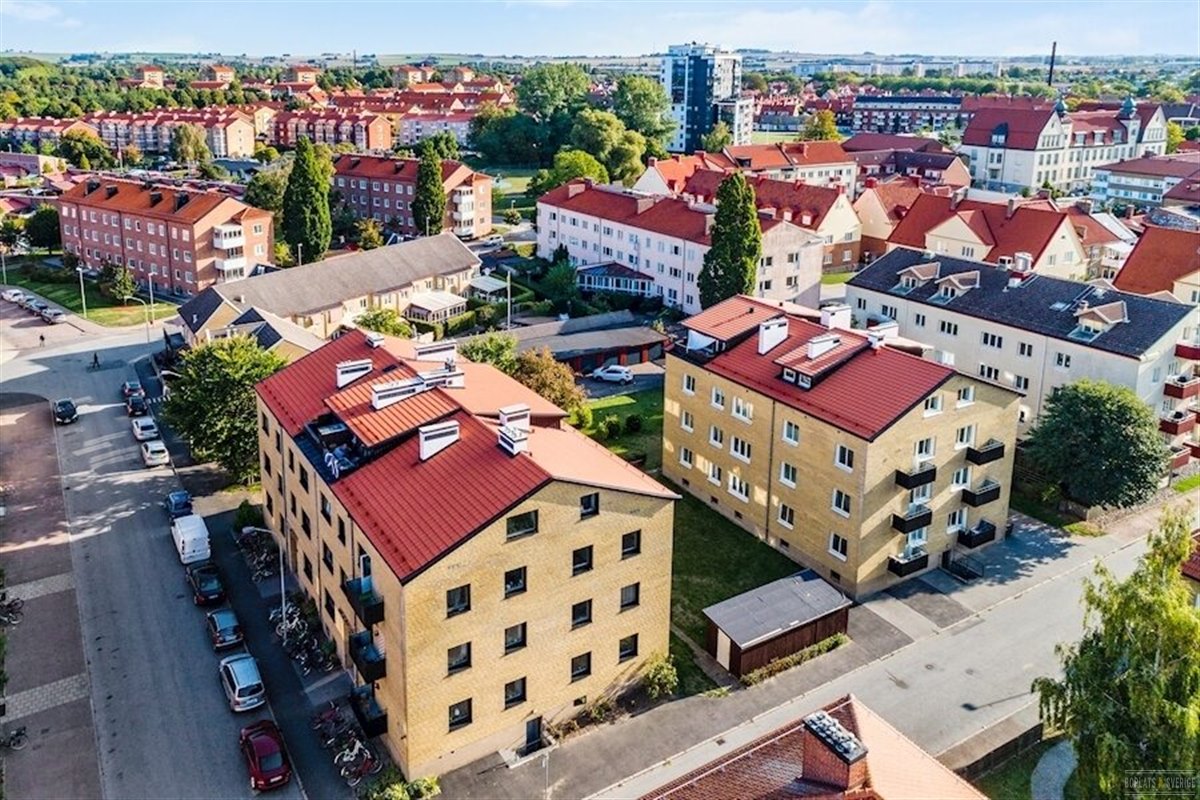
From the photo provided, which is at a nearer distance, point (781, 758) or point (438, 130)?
point (781, 758)

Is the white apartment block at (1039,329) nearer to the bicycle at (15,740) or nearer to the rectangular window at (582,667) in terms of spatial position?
the rectangular window at (582,667)

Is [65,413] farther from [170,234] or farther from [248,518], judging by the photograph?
[170,234]

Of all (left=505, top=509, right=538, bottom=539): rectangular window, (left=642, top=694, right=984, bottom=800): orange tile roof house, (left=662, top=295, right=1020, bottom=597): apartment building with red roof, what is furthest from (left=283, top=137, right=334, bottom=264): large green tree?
(left=642, top=694, right=984, bottom=800): orange tile roof house

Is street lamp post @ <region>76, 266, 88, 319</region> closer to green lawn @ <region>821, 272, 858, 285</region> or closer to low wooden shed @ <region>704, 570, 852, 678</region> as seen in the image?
green lawn @ <region>821, 272, 858, 285</region>

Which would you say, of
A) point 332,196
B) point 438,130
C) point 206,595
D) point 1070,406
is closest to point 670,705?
point 206,595

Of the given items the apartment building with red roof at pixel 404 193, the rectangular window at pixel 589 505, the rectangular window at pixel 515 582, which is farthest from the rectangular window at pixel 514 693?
the apartment building with red roof at pixel 404 193

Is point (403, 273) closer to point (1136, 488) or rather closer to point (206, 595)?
point (206, 595)

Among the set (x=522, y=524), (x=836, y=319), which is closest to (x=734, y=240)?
(x=836, y=319)
